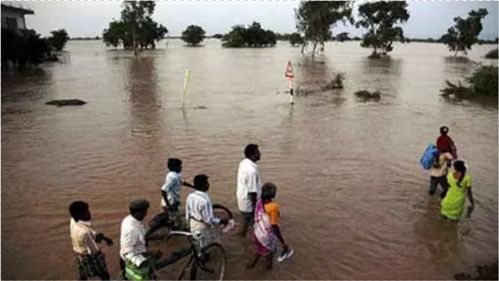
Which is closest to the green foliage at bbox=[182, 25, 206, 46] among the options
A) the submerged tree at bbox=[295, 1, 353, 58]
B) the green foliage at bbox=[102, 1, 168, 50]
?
the green foliage at bbox=[102, 1, 168, 50]

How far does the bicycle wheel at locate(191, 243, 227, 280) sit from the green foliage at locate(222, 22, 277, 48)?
9756 cm

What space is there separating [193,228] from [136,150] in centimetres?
742

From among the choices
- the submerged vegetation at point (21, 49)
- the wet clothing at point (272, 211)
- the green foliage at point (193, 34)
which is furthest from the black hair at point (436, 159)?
the green foliage at point (193, 34)

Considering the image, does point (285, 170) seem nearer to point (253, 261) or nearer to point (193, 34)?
point (253, 261)

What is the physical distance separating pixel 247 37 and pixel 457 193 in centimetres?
9789

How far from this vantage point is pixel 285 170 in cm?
1116

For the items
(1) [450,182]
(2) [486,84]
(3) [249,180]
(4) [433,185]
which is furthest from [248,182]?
(2) [486,84]

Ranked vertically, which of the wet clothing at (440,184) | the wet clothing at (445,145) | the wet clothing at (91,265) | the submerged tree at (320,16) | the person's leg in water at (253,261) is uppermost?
the submerged tree at (320,16)

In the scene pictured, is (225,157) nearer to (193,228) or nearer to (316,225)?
(316,225)

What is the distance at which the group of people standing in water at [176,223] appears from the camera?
16.5 feet

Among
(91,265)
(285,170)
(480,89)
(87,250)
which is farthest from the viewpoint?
(480,89)

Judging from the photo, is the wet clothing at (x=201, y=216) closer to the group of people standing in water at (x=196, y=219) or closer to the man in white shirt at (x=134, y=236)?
the group of people standing in water at (x=196, y=219)

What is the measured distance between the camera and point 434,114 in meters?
19.4

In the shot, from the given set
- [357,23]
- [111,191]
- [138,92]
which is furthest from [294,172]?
[357,23]
